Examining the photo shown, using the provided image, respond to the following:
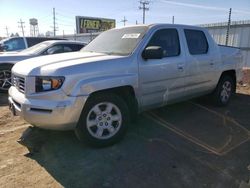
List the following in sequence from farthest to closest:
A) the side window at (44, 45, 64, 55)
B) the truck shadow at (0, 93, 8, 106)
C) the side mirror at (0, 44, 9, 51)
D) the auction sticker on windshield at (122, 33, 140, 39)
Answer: the side mirror at (0, 44, 9, 51)
the side window at (44, 45, 64, 55)
the truck shadow at (0, 93, 8, 106)
the auction sticker on windshield at (122, 33, 140, 39)

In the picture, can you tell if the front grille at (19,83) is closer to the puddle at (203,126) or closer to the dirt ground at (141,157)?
the dirt ground at (141,157)

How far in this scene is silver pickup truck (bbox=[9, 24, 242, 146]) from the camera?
354 centimetres

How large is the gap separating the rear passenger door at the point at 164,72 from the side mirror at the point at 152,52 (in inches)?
3.7

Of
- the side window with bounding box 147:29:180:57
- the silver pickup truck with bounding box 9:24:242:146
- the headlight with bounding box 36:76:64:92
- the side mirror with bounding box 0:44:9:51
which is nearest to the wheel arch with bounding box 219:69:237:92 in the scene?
the silver pickup truck with bounding box 9:24:242:146

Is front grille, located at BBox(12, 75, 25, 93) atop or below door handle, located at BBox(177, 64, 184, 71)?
below

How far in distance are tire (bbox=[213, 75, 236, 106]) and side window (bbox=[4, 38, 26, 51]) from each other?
26.5 feet

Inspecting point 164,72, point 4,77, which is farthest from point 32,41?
point 164,72

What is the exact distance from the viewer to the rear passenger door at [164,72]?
4.37 metres

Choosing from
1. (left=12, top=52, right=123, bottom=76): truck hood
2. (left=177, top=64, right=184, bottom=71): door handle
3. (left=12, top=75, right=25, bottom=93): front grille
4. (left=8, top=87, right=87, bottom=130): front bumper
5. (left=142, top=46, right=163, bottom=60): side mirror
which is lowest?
(left=8, top=87, right=87, bottom=130): front bumper

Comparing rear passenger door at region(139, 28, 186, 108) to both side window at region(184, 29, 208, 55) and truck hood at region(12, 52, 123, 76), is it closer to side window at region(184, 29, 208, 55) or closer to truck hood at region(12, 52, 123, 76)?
side window at region(184, 29, 208, 55)

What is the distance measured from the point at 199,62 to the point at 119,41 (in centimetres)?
172

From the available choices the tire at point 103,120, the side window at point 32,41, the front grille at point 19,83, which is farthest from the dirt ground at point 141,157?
the side window at point 32,41

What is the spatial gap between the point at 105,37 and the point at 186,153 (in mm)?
2618

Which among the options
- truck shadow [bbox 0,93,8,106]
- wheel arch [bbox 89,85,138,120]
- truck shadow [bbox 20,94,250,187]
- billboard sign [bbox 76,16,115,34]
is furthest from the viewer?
billboard sign [bbox 76,16,115,34]
